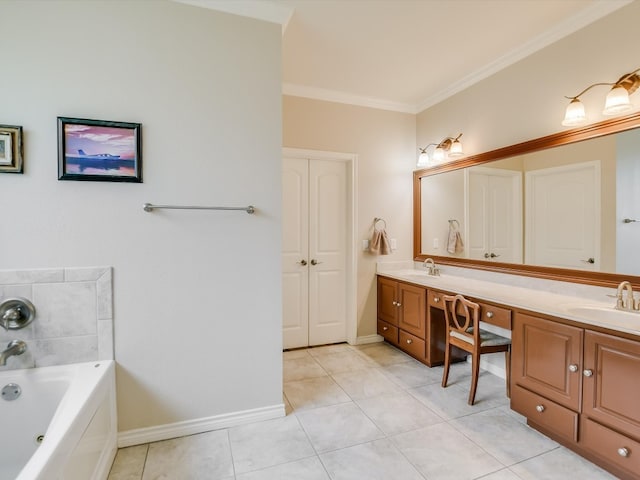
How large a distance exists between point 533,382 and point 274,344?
1663 mm

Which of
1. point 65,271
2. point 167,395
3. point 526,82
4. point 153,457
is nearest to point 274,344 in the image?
point 167,395

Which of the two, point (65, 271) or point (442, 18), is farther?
point (442, 18)

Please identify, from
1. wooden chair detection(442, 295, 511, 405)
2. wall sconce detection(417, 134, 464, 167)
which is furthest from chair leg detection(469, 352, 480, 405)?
wall sconce detection(417, 134, 464, 167)

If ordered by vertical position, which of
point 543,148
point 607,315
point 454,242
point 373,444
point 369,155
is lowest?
point 373,444

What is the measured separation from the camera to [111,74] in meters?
1.84

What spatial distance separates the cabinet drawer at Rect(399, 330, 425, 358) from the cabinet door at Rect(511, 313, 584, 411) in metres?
0.95

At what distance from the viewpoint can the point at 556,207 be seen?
7.90 ft

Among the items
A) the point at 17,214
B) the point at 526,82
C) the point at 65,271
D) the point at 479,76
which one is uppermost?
the point at 479,76

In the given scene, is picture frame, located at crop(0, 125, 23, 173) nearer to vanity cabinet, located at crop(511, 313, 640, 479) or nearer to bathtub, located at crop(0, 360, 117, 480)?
bathtub, located at crop(0, 360, 117, 480)

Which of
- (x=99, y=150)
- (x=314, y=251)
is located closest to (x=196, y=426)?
(x=99, y=150)

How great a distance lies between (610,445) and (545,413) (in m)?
0.34

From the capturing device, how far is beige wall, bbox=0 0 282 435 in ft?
5.71

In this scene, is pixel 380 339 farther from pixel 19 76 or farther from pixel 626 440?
pixel 19 76

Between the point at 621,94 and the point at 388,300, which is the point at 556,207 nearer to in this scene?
the point at 621,94
